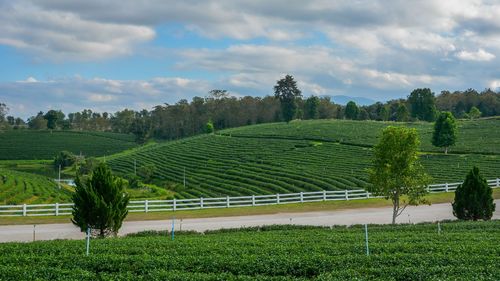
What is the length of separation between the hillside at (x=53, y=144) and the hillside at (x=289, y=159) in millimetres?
30971

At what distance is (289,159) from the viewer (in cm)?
7031

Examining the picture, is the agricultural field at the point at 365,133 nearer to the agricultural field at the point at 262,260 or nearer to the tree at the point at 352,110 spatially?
the tree at the point at 352,110

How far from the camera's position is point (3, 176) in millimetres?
62594

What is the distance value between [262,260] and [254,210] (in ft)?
72.9

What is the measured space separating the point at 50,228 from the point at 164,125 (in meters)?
119

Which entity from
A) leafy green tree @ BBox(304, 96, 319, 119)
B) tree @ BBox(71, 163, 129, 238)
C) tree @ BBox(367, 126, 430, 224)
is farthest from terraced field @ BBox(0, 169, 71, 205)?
leafy green tree @ BBox(304, 96, 319, 119)

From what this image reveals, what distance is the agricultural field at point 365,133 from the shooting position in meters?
73.6

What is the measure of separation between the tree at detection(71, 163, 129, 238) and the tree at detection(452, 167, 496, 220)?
17267 mm

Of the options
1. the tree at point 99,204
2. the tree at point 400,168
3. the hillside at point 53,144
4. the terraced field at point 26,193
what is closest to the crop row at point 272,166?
the terraced field at point 26,193

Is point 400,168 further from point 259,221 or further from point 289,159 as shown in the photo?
point 289,159

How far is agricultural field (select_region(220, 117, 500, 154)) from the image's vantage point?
242 feet

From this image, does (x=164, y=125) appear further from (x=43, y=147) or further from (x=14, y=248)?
(x=14, y=248)

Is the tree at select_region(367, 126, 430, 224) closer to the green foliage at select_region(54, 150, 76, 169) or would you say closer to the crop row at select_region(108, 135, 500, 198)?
the crop row at select_region(108, 135, 500, 198)

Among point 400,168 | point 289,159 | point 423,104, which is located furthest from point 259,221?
point 423,104
